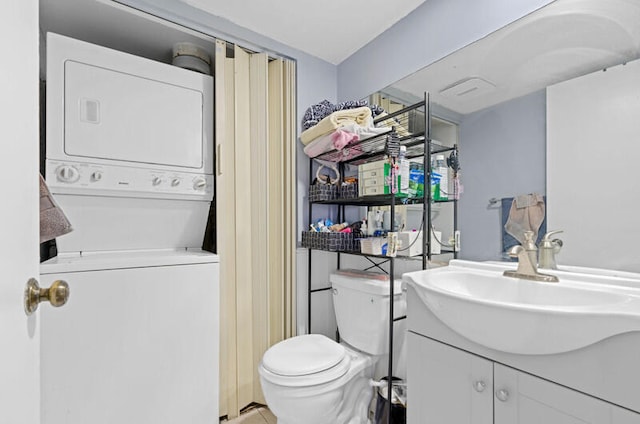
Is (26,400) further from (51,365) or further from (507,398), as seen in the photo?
(507,398)

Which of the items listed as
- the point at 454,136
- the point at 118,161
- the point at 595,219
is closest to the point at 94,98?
the point at 118,161

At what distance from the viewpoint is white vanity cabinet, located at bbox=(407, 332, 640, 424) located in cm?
79

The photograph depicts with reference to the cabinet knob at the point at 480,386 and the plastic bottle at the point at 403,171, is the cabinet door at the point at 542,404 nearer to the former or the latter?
the cabinet knob at the point at 480,386

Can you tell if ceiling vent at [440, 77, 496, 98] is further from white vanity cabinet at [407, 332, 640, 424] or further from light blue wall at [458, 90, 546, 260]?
white vanity cabinet at [407, 332, 640, 424]

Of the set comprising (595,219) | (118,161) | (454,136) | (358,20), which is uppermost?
(358,20)

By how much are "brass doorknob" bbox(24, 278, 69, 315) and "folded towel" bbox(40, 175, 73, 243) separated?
0.67m

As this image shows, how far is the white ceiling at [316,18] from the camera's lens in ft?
5.61

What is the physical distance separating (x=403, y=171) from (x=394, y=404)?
1155 mm

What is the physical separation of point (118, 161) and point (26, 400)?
127 centimetres

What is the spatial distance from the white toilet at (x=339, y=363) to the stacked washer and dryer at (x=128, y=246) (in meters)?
0.45

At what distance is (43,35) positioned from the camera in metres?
1.68

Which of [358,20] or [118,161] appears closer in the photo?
[118,161]

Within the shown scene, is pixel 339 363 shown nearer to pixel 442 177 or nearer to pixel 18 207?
pixel 442 177

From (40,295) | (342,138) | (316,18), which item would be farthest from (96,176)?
(316,18)
